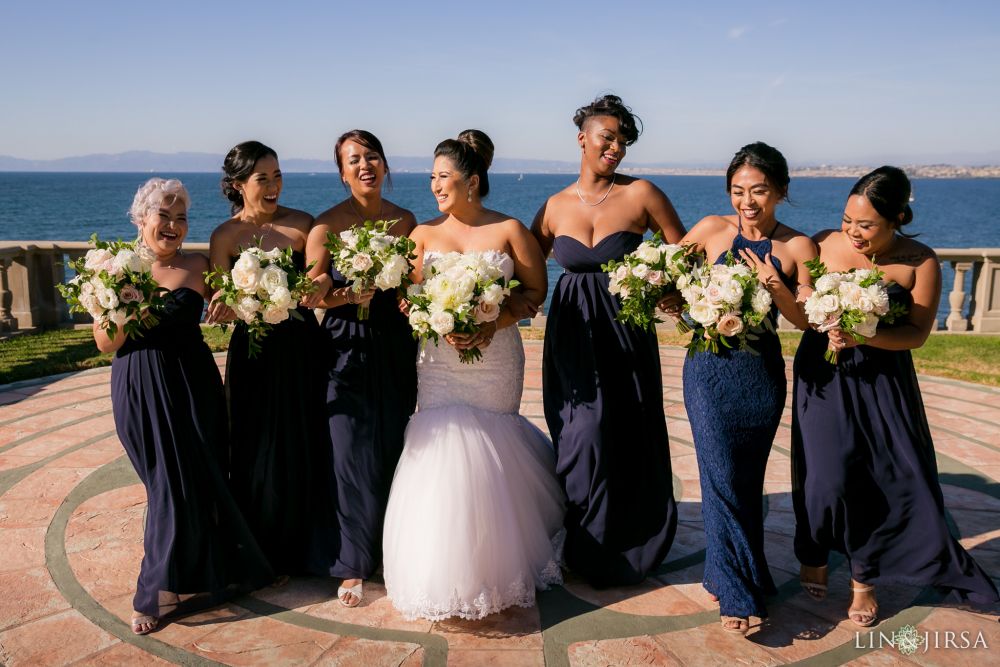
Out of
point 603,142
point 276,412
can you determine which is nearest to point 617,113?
point 603,142

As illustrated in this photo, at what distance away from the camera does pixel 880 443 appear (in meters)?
4.15

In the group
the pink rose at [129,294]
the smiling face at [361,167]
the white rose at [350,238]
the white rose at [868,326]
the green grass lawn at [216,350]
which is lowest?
the green grass lawn at [216,350]

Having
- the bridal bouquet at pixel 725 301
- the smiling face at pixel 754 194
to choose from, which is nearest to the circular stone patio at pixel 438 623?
the bridal bouquet at pixel 725 301

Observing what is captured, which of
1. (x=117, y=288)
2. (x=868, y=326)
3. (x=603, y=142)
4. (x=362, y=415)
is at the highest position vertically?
(x=603, y=142)

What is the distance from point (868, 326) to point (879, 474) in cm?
88

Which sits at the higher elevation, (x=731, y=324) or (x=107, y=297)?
(x=107, y=297)

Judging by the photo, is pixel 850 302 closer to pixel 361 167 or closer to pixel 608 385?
pixel 608 385

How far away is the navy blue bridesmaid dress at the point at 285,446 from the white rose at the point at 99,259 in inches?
30.8

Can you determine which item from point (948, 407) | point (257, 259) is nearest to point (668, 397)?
point (948, 407)

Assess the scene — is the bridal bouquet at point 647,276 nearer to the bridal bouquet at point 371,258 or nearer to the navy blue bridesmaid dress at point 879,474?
the navy blue bridesmaid dress at point 879,474

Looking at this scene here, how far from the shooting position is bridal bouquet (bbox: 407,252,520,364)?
4070mm

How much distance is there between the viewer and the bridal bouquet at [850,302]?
12.4 ft

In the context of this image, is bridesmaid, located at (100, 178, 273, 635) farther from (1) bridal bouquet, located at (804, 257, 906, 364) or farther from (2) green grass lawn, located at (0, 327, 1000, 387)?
(2) green grass lawn, located at (0, 327, 1000, 387)

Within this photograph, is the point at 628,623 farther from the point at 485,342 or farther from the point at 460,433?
the point at 485,342
